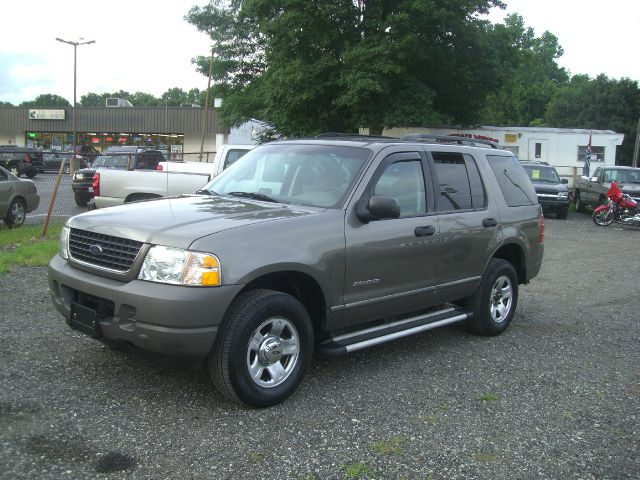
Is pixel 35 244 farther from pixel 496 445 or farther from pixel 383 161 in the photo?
pixel 496 445

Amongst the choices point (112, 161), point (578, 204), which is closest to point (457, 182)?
point (112, 161)

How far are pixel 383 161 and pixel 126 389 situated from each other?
263 centimetres

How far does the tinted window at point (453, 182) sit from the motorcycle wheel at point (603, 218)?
14953 millimetres

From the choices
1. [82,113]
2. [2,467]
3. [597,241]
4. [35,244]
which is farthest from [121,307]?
[82,113]

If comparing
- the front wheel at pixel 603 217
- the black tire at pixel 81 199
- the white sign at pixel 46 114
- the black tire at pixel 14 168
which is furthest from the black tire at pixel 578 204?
→ the white sign at pixel 46 114

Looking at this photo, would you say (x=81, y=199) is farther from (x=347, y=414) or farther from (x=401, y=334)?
(x=347, y=414)

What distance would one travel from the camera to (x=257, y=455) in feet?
11.9

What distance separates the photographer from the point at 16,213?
13320mm

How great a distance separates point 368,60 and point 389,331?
2035 cm

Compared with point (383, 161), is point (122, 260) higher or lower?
lower

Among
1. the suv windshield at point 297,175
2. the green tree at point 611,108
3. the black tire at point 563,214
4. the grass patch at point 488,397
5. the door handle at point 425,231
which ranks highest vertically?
the green tree at point 611,108

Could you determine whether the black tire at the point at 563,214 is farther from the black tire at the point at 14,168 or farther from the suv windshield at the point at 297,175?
the black tire at the point at 14,168

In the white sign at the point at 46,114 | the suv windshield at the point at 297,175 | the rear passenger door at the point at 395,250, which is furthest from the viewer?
the white sign at the point at 46,114

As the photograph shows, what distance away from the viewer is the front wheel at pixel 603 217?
19.2m
